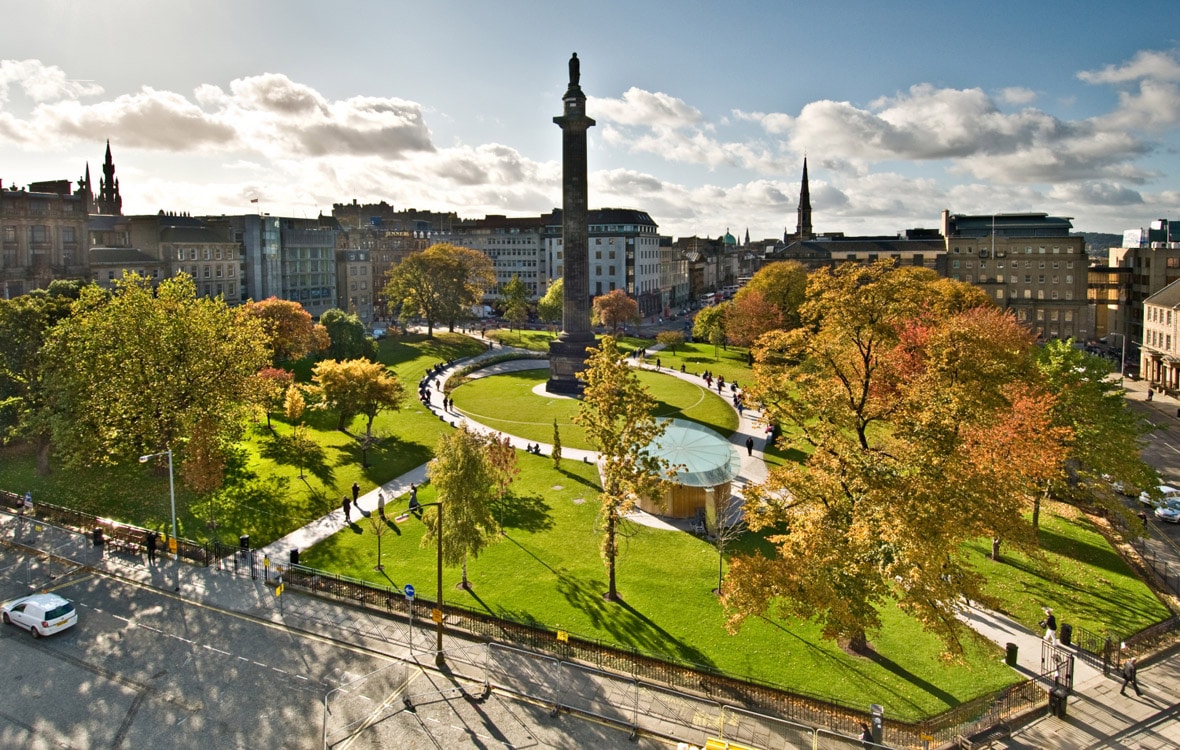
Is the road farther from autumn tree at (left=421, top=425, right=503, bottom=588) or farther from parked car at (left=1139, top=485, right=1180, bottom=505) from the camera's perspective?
parked car at (left=1139, top=485, right=1180, bottom=505)

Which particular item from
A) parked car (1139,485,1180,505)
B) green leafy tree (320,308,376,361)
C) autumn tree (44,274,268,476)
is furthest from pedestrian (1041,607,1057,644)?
green leafy tree (320,308,376,361)

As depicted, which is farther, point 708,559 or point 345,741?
point 708,559

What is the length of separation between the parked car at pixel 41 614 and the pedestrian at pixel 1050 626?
1382 inches

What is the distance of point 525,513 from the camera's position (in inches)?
1609

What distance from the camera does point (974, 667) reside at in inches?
1049

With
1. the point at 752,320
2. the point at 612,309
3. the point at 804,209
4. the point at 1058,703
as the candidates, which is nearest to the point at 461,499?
the point at 1058,703

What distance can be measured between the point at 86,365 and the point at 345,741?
28.6 m

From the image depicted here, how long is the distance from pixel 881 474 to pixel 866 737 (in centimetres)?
769

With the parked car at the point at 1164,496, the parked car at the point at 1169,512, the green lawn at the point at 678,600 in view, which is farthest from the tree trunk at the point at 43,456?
the parked car at the point at 1169,512

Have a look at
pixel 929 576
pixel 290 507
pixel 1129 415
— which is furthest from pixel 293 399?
pixel 1129 415

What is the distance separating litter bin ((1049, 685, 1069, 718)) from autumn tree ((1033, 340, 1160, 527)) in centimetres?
1268

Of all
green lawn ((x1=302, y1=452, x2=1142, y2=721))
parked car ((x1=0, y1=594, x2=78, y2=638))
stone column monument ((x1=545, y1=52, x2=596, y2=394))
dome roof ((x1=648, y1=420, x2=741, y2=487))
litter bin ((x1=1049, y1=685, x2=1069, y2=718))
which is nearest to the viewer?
litter bin ((x1=1049, y1=685, x2=1069, y2=718))

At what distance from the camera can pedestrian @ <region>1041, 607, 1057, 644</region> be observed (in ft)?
90.6

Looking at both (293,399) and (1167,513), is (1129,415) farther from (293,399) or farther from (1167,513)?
(293,399)
